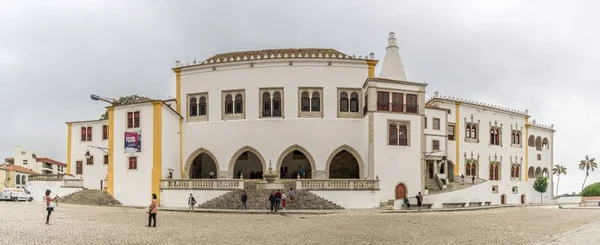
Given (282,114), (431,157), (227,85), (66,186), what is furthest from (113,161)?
(431,157)

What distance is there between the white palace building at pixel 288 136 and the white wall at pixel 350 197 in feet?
0.21

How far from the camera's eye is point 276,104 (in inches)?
1469

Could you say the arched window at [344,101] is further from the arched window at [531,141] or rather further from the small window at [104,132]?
the arched window at [531,141]

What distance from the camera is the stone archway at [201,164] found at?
125 feet

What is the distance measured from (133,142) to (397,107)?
18311 millimetres

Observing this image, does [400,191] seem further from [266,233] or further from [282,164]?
[266,233]

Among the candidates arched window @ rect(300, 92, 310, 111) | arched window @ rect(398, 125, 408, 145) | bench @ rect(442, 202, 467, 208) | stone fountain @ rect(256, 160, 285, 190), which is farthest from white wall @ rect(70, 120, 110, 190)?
bench @ rect(442, 202, 467, 208)

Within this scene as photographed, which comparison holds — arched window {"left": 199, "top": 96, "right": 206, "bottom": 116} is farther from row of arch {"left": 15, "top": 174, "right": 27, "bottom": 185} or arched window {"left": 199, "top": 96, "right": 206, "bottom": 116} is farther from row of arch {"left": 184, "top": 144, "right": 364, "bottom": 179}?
row of arch {"left": 15, "top": 174, "right": 27, "bottom": 185}

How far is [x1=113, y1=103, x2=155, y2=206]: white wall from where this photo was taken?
3244 centimetres

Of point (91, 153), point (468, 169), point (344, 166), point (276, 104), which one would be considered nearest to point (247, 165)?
point (276, 104)

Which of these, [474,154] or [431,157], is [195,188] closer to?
[431,157]

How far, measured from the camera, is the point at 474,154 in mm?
45125

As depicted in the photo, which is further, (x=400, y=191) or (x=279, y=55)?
(x=279, y=55)

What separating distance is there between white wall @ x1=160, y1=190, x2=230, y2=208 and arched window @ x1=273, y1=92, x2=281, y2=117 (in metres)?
9.13
